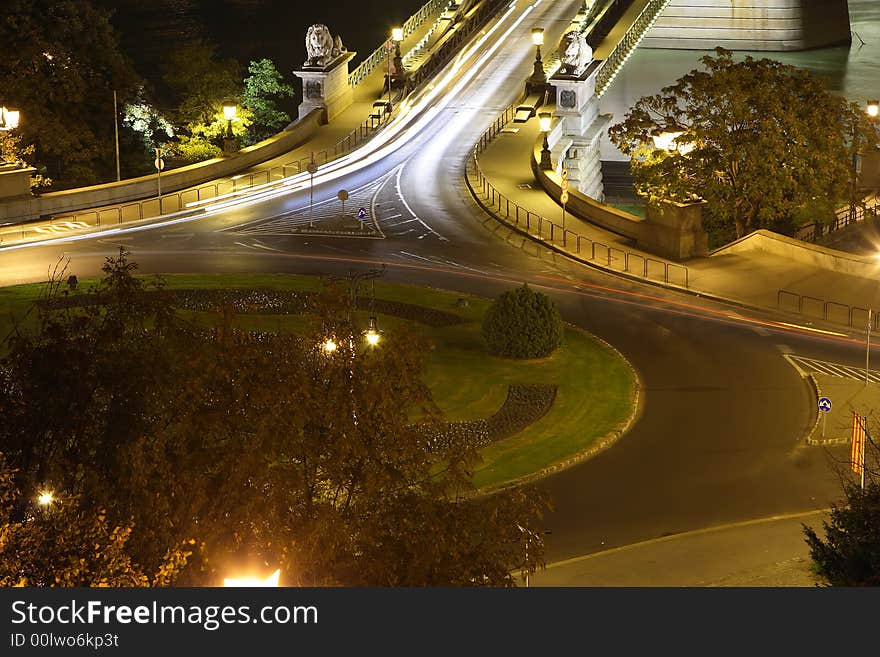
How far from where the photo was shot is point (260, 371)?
991 inches

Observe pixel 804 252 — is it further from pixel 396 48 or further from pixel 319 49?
pixel 396 48

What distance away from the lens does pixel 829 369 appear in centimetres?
4553

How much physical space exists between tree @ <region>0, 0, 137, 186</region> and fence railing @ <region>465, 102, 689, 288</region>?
1790cm

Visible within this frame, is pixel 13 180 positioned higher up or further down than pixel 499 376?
higher up

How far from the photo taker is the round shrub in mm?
45531

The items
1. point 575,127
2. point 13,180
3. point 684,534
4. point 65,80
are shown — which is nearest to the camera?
point 684,534

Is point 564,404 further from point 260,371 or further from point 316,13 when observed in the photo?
point 316,13

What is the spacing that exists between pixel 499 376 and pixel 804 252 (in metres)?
17.1

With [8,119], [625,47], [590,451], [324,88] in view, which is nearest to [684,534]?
[590,451]

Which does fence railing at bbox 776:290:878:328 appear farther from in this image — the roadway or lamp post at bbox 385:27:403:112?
lamp post at bbox 385:27:403:112

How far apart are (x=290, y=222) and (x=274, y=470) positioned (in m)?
40.8

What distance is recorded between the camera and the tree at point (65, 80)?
70.6 meters

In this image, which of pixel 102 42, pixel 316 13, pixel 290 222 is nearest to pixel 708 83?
pixel 290 222

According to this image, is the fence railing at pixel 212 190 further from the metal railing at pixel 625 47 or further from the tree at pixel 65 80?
the metal railing at pixel 625 47
